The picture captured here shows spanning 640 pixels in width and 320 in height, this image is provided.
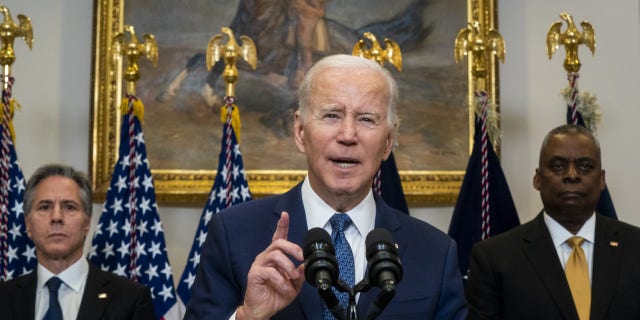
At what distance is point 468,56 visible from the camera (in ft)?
21.8

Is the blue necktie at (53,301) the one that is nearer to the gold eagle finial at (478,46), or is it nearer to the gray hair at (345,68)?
the gray hair at (345,68)

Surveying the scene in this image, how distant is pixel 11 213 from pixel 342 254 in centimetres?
373

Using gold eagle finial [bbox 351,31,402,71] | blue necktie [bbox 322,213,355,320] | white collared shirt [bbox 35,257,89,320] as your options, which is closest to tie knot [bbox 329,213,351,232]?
blue necktie [bbox 322,213,355,320]

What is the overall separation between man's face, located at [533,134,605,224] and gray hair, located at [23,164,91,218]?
256 cm

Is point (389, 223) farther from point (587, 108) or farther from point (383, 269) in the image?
point (587, 108)

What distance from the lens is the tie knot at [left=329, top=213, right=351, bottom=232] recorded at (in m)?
2.67

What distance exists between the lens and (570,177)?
4.76 meters

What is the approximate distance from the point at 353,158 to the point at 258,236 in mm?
367

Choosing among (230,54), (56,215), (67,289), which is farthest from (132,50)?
(67,289)

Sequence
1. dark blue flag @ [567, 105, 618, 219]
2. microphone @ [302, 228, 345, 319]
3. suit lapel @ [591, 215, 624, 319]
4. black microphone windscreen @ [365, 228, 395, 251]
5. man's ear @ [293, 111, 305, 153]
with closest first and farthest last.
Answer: microphone @ [302, 228, 345, 319]
black microphone windscreen @ [365, 228, 395, 251]
man's ear @ [293, 111, 305, 153]
suit lapel @ [591, 215, 624, 319]
dark blue flag @ [567, 105, 618, 219]

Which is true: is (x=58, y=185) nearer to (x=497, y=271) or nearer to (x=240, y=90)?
(x=240, y=90)

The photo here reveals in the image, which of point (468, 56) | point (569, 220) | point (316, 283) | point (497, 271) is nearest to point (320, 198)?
point (316, 283)

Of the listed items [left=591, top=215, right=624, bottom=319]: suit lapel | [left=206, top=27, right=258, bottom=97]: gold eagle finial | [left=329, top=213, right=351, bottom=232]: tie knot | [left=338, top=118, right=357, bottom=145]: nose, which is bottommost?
[left=591, top=215, right=624, bottom=319]: suit lapel

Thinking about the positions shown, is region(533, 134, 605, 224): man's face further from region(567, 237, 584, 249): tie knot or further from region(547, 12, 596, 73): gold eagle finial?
region(547, 12, 596, 73): gold eagle finial
